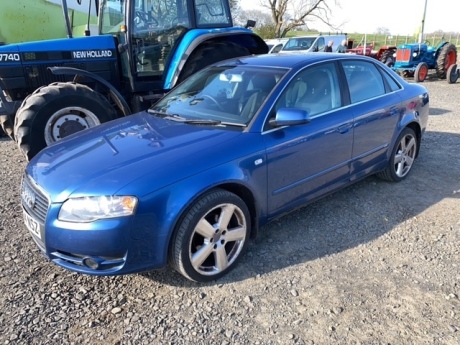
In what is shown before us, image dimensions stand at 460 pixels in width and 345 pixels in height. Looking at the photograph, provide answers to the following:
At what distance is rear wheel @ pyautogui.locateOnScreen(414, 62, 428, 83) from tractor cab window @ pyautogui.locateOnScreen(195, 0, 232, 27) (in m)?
10.6

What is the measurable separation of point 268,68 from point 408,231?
199 cm

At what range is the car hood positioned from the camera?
2.53 m

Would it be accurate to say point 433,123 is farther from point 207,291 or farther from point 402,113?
point 207,291

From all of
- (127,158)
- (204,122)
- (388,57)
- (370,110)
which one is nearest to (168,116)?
(204,122)

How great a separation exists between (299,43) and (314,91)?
54.6 ft

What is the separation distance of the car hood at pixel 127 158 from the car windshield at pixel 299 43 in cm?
1675

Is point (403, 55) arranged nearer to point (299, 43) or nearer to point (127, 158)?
point (299, 43)

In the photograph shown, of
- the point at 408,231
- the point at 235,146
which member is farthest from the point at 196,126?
the point at 408,231

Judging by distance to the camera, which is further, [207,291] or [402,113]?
[402,113]

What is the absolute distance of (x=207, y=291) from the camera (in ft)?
9.21

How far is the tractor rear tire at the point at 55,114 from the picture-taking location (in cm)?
474

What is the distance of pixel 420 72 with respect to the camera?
14492mm

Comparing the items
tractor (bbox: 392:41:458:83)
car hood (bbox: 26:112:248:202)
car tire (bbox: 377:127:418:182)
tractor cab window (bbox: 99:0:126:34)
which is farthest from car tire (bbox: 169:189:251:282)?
tractor (bbox: 392:41:458:83)

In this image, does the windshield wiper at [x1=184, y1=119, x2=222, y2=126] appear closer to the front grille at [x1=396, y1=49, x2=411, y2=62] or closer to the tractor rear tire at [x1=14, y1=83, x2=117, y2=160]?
the tractor rear tire at [x1=14, y1=83, x2=117, y2=160]
